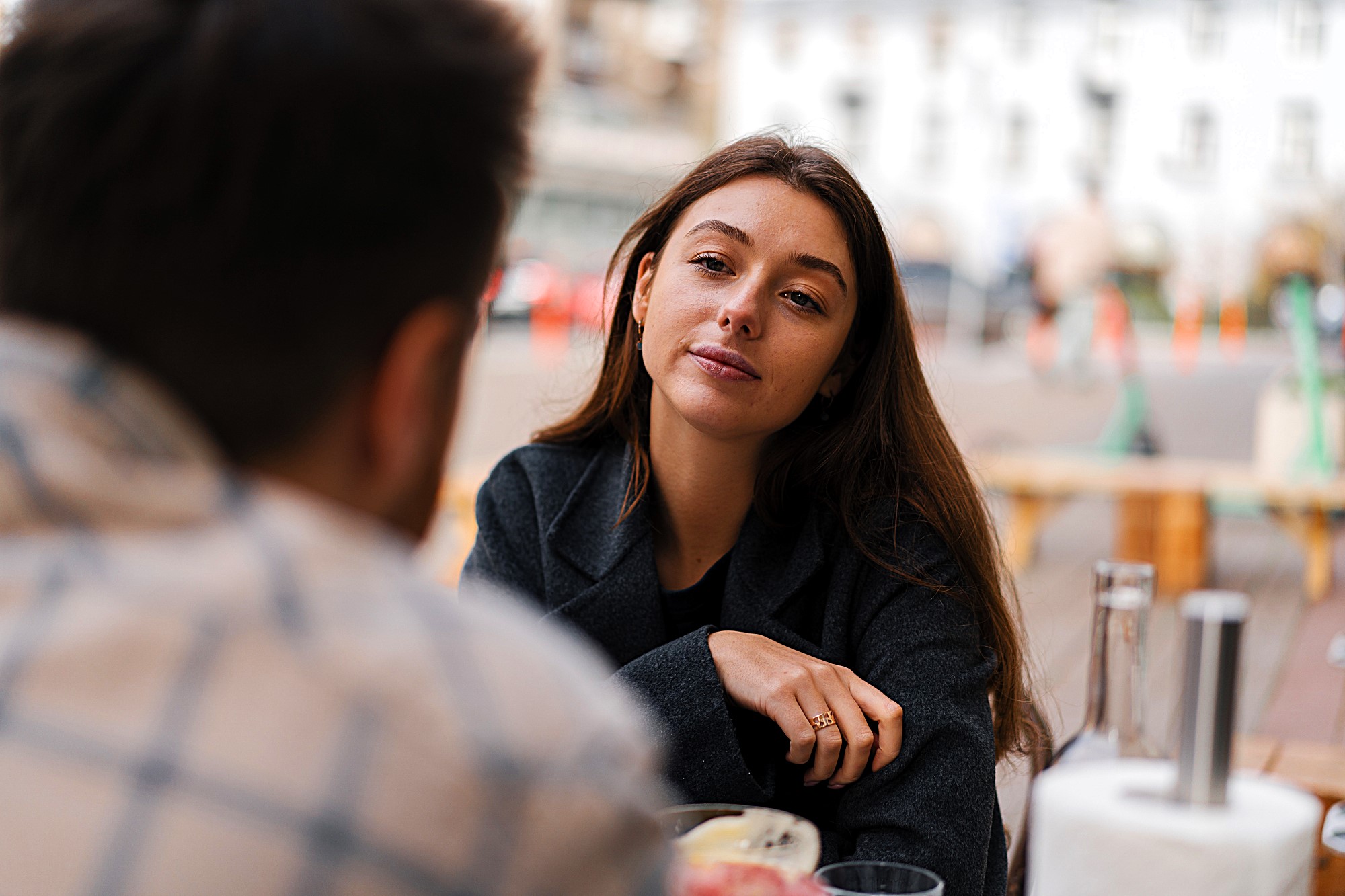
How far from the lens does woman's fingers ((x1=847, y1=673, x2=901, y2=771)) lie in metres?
1.34

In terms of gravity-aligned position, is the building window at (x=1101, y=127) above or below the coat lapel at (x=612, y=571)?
above

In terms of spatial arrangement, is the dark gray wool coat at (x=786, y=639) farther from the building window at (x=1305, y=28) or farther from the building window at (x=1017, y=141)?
the building window at (x=1305, y=28)

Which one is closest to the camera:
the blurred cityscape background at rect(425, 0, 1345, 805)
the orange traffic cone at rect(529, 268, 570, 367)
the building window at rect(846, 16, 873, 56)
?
the orange traffic cone at rect(529, 268, 570, 367)


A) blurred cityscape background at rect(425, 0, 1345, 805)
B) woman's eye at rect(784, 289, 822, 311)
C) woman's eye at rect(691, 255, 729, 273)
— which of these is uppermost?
blurred cityscape background at rect(425, 0, 1345, 805)

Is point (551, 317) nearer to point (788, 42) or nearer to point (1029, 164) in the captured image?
point (1029, 164)

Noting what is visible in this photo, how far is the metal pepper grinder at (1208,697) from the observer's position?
25.9 inches

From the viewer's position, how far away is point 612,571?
1.64m

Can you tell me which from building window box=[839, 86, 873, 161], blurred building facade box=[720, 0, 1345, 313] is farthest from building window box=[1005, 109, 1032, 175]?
building window box=[839, 86, 873, 161]

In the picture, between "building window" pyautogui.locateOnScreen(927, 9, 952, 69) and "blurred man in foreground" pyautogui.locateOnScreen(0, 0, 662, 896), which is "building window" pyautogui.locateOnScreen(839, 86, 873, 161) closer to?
"building window" pyautogui.locateOnScreen(927, 9, 952, 69)

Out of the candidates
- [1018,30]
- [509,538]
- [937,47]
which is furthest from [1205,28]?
[509,538]

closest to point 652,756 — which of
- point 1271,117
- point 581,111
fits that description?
point 581,111

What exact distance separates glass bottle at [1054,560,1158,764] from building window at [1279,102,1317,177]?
35.2 metres

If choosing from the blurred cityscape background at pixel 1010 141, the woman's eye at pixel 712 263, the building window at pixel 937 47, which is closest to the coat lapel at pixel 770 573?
the woman's eye at pixel 712 263

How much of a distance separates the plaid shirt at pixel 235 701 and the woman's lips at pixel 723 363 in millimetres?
984
